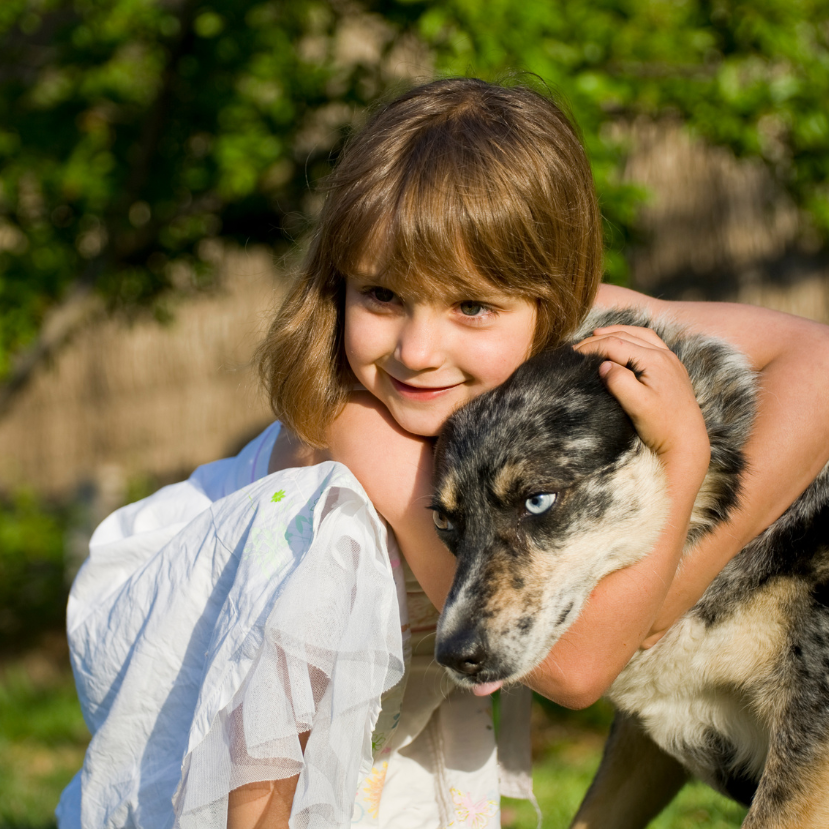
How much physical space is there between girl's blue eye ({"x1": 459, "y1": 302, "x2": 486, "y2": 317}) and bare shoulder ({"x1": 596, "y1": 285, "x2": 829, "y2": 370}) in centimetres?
50

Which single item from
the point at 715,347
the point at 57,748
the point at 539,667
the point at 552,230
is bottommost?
the point at 57,748

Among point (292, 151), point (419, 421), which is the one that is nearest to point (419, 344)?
point (419, 421)

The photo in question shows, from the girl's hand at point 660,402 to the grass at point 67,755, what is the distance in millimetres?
1943

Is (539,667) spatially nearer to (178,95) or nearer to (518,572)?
(518,572)

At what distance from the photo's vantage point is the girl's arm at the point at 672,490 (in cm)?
205

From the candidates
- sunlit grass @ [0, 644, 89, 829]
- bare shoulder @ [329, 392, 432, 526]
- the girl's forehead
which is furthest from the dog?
sunlit grass @ [0, 644, 89, 829]

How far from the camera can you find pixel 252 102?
400 cm

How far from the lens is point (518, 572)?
199 cm

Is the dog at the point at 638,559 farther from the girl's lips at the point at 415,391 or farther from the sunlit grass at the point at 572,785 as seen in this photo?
the sunlit grass at the point at 572,785

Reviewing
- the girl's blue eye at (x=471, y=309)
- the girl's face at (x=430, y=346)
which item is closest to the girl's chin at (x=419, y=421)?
the girl's face at (x=430, y=346)

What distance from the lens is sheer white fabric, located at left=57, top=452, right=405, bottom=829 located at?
2.01 meters

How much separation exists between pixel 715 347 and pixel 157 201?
303 cm

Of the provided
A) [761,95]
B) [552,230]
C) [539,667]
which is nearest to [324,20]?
[761,95]

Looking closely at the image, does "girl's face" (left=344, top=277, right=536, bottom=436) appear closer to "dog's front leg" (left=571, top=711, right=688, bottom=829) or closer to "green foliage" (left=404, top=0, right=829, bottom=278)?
"dog's front leg" (left=571, top=711, right=688, bottom=829)
